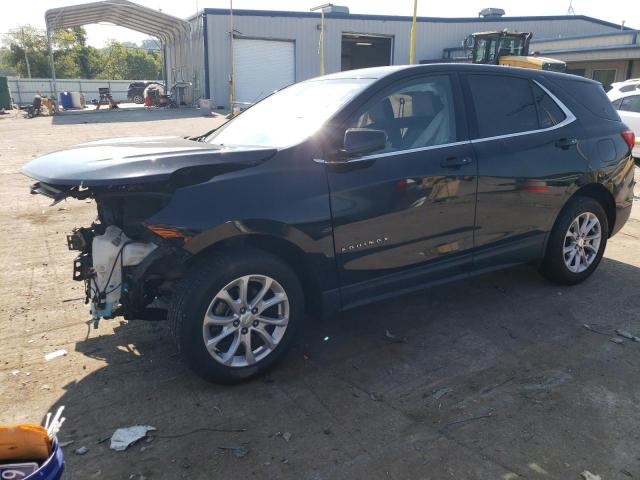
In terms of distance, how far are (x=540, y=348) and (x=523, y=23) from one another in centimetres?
3880

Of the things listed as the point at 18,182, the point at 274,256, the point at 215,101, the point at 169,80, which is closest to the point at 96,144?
the point at 274,256

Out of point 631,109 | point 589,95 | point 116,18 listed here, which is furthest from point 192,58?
point 589,95

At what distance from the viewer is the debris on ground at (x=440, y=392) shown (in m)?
3.08

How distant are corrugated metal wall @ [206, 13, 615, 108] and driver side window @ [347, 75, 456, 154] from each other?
26.5 m

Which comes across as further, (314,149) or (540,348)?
(540,348)

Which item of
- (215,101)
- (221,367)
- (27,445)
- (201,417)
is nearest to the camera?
(27,445)

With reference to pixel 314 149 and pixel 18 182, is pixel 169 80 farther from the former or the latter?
pixel 314 149

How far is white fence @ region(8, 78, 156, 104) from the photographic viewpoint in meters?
Answer: 39.3

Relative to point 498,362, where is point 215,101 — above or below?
above

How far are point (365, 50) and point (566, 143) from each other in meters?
37.3

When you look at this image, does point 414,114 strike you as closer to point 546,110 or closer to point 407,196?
point 407,196

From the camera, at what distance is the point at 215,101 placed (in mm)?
28906

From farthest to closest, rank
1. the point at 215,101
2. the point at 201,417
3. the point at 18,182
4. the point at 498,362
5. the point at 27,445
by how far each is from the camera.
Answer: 1. the point at 215,101
2. the point at 18,182
3. the point at 498,362
4. the point at 201,417
5. the point at 27,445

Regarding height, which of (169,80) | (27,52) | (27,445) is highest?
(27,52)
